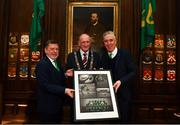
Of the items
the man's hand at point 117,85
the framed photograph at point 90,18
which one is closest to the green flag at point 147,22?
the framed photograph at point 90,18

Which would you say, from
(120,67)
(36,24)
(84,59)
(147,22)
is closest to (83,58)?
(84,59)

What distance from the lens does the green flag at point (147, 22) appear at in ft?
22.2

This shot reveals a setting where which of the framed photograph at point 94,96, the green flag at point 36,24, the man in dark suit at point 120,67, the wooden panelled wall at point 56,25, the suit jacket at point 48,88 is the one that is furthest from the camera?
the wooden panelled wall at point 56,25

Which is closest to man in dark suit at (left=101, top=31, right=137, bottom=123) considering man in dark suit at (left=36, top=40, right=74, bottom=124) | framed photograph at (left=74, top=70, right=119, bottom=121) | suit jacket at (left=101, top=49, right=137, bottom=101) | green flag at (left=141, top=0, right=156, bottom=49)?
suit jacket at (left=101, top=49, right=137, bottom=101)

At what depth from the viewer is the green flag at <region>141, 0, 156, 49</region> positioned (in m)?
6.75

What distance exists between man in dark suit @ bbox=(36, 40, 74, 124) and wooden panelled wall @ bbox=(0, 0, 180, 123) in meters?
3.01

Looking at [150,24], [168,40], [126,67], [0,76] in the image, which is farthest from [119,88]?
[0,76]

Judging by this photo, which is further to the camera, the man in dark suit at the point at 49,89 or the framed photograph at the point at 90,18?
the framed photograph at the point at 90,18

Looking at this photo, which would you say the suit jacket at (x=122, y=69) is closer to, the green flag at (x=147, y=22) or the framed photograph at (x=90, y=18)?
the green flag at (x=147, y=22)

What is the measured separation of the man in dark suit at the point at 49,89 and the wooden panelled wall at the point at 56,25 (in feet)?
9.88

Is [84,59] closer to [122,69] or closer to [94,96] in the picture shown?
[122,69]

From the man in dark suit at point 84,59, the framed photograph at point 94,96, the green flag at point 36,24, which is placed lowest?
the framed photograph at point 94,96

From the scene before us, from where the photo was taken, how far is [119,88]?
4.23 meters

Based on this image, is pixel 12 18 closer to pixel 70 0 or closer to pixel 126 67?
pixel 70 0
